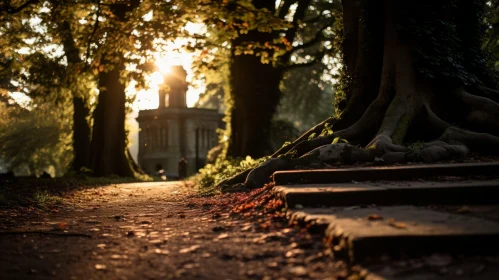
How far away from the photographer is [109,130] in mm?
19344

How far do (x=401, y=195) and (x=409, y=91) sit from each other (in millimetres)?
4287

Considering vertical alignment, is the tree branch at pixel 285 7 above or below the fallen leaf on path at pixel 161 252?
above

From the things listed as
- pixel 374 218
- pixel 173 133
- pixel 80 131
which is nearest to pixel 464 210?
pixel 374 218

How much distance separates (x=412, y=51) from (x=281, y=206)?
16.7ft

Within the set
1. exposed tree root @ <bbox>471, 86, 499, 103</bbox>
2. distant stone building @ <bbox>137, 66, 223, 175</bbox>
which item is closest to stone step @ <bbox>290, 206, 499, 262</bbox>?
exposed tree root @ <bbox>471, 86, 499, 103</bbox>

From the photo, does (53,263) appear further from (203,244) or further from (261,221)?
(261,221)

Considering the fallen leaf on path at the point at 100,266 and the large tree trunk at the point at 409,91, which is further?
the large tree trunk at the point at 409,91

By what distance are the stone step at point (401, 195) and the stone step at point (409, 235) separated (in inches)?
27.6

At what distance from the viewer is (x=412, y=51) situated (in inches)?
343

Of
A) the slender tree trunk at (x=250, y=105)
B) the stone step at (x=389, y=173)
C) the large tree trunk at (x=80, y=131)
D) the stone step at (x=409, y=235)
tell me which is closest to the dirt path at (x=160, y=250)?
the stone step at (x=409, y=235)

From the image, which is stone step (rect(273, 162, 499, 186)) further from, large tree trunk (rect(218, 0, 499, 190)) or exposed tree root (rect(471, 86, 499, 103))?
exposed tree root (rect(471, 86, 499, 103))

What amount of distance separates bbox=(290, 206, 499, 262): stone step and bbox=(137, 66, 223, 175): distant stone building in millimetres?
50992

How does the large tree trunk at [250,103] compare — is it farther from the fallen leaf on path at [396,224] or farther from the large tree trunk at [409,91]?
the fallen leaf on path at [396,224]

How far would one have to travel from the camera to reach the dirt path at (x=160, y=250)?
346 cm
